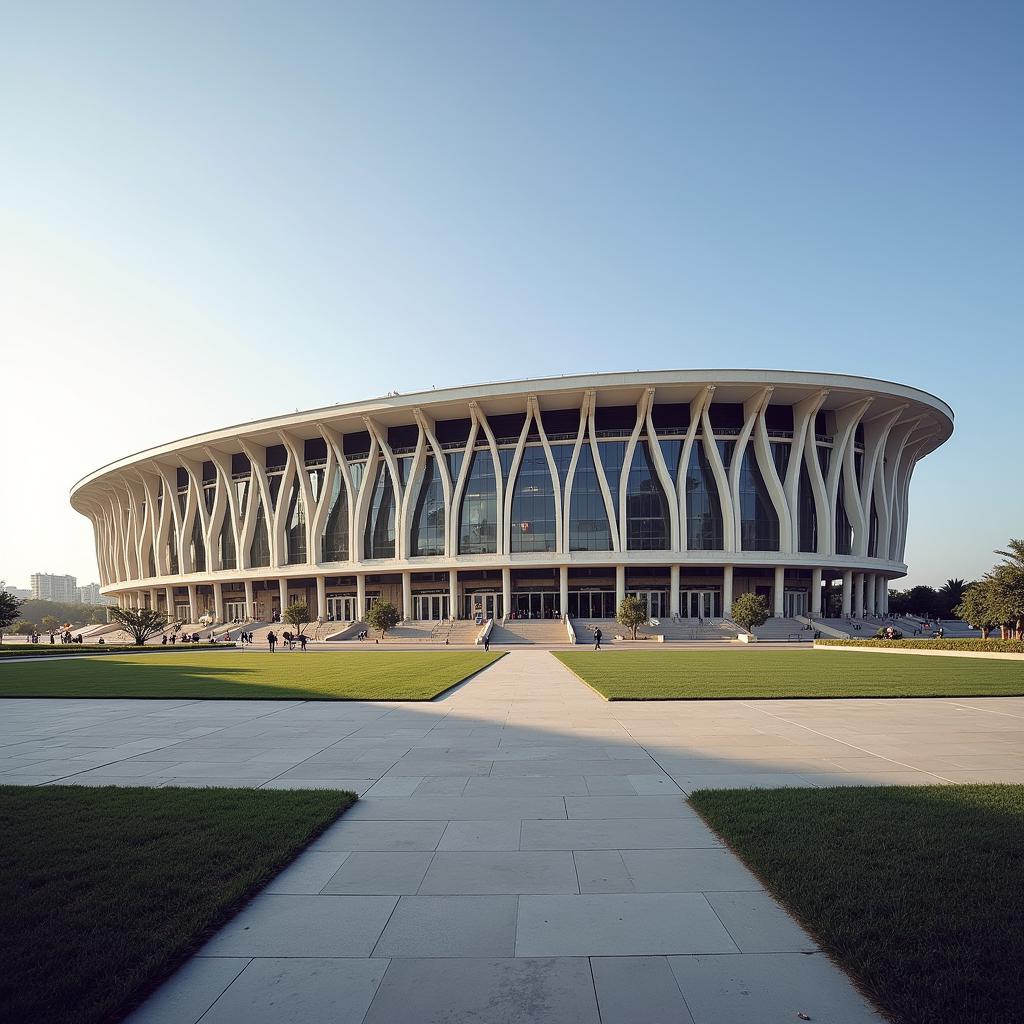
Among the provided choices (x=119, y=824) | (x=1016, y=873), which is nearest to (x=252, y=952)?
(x=119, y=824)

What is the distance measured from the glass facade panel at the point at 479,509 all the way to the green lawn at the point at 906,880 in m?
55.4

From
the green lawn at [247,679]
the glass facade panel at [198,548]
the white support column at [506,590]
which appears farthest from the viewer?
the glass facade panel at [198,548]

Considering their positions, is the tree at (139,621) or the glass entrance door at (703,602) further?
the glass entrance door at (703,602)

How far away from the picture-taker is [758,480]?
61375mm

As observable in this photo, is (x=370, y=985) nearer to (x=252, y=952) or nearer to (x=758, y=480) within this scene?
(x=252, y=952)

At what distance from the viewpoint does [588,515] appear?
60906 mm

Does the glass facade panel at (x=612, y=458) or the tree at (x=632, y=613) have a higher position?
the glass facade panel at (x=612, y=458)

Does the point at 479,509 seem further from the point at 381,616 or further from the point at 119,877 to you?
the point at 119,877

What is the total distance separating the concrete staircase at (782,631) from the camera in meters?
53.9

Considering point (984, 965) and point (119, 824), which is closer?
point (984, 965)

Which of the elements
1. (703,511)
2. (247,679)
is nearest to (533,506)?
(703,511)

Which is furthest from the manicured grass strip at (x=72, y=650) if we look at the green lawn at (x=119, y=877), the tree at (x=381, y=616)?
the green lawn at (x=119, y=877)

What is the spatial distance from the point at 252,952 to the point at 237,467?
80.1m

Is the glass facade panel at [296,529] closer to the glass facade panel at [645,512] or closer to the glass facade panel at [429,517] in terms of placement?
the glass facade panel at [429,517]
